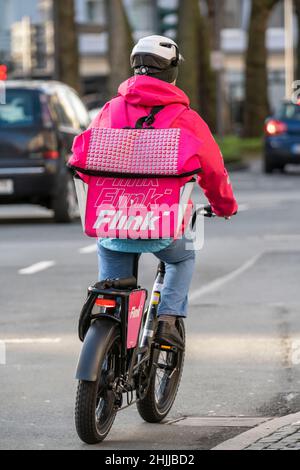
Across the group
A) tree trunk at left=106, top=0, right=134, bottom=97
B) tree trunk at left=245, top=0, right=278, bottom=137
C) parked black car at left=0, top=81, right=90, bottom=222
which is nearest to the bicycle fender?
parked black car at left=0, top=81, right=90, bottom=222

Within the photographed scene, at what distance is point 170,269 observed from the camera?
24.5 ft

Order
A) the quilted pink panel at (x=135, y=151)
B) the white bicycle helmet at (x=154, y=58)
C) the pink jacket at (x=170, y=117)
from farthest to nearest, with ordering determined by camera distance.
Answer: the white bicycle helmet at (x=154, y=58) < the pink jacket at (x=170, y=117) < the quilted pink panel at (x=135, y=151)

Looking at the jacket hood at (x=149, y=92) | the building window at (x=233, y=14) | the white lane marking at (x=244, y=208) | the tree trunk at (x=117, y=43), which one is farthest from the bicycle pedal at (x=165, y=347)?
the building window at (x=233, y=14)

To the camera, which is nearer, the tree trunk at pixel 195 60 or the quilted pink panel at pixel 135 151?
the quilted pink panel at pixel 135 151

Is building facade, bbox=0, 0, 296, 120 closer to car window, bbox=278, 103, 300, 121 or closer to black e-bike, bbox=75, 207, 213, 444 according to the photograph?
car window, bbox=278, 103, 300, 121

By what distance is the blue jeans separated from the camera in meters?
7.27

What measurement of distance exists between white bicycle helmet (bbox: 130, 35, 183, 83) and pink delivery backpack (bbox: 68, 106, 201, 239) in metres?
0.30

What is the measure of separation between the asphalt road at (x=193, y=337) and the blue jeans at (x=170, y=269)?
22.3 inches

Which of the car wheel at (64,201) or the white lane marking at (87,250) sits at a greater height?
the white lane marking at (87,250)

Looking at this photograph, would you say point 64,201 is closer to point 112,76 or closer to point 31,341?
point 31,341

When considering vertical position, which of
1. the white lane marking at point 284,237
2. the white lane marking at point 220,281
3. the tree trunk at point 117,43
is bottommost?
the tree trunk at point 117,43

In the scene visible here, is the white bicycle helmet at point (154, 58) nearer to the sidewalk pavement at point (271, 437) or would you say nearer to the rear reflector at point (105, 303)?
the rear reflector at point (105, 303)

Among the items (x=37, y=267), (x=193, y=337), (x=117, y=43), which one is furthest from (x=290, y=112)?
(x=193, y=337)

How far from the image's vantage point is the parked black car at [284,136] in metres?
32.2
